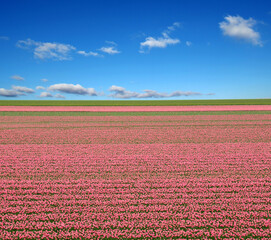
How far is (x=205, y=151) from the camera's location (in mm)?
12117

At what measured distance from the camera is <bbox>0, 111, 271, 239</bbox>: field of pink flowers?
538 cm

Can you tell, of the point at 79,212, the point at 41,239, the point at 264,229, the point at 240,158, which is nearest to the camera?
the point at 41,239

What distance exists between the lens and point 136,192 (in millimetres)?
7184

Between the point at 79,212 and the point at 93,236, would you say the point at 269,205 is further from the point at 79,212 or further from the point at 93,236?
the point at 79,212

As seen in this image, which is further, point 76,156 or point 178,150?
point 178,150

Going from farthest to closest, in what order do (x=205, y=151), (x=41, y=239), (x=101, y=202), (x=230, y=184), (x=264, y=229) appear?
(x=205, y=151)
(x=230, y=184)
(x=101, y=202)
(x=264, y=229)
(x=41, y=239)

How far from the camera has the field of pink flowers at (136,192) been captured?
5379mm

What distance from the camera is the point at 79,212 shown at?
6051 mm

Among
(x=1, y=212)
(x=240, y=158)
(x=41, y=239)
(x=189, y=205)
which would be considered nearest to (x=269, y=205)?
(x=189, y=205)

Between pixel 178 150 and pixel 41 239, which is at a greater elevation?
pixel 178 150

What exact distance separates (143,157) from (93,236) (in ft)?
20.4

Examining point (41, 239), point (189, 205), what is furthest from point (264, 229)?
point (41, 239)

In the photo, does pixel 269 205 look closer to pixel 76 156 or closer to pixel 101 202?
pixel 101 202

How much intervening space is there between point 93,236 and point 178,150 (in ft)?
27.3
